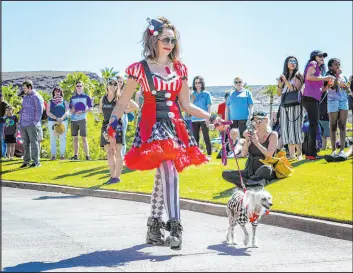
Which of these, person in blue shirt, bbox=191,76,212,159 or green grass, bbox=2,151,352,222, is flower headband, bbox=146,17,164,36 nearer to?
green grass, bbox=2,151,352,222

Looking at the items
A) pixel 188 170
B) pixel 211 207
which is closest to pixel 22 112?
pixel 188 170

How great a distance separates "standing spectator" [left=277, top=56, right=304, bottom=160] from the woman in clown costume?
665cm

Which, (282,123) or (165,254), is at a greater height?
(282,123)

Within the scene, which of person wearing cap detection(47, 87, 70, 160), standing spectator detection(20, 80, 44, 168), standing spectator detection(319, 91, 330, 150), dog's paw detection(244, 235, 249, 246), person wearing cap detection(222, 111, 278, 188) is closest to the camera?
dog's paw detection(244, 235, 249, 246)

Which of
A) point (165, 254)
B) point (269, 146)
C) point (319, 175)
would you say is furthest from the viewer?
point (319, 175)

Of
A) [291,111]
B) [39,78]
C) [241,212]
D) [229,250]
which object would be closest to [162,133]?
[241,212]

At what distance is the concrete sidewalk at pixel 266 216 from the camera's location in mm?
6949

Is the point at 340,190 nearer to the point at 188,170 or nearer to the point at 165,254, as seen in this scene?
the point at 165,254

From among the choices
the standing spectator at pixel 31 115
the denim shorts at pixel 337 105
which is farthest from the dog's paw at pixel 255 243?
the standing spectator at pixel 31 115

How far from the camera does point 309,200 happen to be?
8594 mm

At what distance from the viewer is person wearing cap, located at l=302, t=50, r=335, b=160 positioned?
12.2 m

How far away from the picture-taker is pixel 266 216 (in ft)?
26.7

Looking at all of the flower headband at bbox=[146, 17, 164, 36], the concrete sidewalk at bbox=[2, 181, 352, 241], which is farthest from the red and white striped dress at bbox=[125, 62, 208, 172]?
the concrete sidewalk at bbox=[2, 181, 352, 241]

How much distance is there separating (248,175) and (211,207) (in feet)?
3.14
